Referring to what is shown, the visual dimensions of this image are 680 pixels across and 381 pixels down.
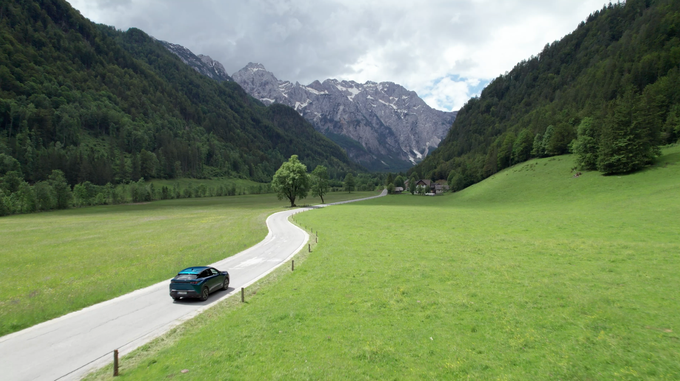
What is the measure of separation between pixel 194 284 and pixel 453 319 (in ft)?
45.7

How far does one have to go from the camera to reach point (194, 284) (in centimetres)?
1612

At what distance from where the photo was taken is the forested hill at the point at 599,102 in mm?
63500

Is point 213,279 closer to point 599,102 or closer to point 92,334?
point 92,334

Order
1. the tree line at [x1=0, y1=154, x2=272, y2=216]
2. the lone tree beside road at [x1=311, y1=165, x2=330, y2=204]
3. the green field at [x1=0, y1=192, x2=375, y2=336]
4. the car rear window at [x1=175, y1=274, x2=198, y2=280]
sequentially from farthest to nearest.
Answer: the lone tree beside road at [x1=311, y1=165, x2=330, y2=204], the tree line at [x1=0, y1=154, x2=272, y2=216], the car rear window at [x1=175, y1=274, x2=198, y2=280], the green field at [x1=0, y1=192, x2=375, y2=336]

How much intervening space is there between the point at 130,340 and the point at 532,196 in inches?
3184

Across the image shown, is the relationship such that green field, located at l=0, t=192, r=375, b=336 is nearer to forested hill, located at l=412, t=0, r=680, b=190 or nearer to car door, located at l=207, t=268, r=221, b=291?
car door, located at l=207, t=268, r=221, b=291

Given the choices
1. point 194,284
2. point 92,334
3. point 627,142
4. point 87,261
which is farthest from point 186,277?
point 627,142

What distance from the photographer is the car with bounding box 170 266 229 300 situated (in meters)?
16.1

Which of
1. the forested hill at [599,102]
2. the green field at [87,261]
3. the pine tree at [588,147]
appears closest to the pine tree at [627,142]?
the forested hill at [599,102]

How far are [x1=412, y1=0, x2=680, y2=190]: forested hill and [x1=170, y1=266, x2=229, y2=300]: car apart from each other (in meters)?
82.1

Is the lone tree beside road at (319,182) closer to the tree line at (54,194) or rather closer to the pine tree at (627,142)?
the tree line at (54,194)

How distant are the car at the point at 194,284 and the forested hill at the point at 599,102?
82.1 meters

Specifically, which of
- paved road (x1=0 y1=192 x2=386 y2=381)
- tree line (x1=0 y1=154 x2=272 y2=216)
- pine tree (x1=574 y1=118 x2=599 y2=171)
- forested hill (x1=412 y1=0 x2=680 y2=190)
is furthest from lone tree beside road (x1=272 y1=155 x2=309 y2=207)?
forested hill (x1=412 y1=0 x2=680 y2=190)

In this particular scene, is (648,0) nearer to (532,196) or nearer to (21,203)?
(532,196)
